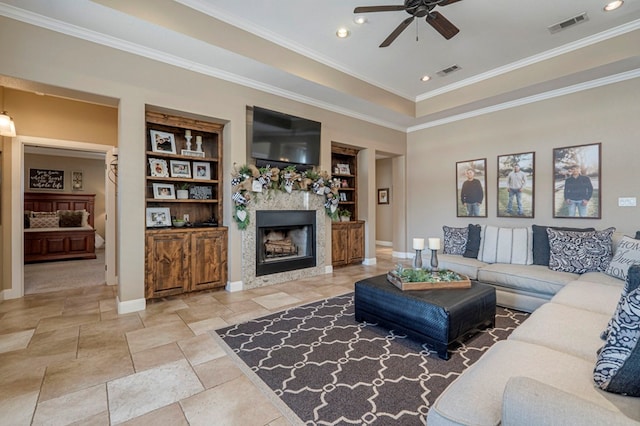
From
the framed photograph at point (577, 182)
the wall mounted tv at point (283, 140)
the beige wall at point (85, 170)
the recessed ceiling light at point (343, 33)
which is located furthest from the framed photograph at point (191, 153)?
the beige wall at point (85, 170)

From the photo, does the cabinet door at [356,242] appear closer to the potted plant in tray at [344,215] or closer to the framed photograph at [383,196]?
the potted plant in tray at [344,215]

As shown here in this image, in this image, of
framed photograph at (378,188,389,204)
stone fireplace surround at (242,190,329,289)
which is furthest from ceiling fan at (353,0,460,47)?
framed photograph at (378,188,389,204)

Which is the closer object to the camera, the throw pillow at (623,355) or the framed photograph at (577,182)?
the throw pillow at (623,355)

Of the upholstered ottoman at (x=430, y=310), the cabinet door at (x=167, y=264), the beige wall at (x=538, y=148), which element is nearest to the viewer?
the upholstered ottoman at (x=430, y=310)

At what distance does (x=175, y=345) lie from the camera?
2549 mm

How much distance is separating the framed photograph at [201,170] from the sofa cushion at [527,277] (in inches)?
164

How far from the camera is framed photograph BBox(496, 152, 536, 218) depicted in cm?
498

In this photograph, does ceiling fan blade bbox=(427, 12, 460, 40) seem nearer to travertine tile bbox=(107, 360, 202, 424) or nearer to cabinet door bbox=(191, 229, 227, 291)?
cabinet door bbox=(191, 229, 227, 291)

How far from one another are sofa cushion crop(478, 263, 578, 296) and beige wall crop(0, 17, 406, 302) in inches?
135

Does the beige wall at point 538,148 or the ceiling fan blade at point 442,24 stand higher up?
the ceiling fan blade at point 442,24

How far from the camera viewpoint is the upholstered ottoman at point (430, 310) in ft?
7.50

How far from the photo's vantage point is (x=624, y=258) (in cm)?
298

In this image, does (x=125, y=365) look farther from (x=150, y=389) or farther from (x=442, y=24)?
(x=442, y=24)

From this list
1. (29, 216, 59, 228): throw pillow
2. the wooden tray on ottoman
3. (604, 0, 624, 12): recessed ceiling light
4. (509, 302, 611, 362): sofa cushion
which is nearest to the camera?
(509, 302, 611, 362): sofa cushion
